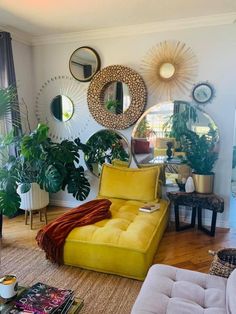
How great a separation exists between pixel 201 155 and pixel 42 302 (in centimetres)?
239

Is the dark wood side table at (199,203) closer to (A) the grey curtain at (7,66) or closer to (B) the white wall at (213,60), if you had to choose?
(B) the white wall at (213,60)

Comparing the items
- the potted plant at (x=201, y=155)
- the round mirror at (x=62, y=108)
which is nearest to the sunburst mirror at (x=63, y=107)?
the round mirror at (x=62, y=108)

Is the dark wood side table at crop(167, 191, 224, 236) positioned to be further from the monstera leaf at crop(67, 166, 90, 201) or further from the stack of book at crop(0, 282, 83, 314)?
the stack of book at crop(0, 282, 83, 314)

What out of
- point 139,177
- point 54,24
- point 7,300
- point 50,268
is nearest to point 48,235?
point 50,268

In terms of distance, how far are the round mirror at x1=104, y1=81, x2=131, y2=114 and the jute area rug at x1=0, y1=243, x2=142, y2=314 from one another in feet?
6.54

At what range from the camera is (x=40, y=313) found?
1.29 m

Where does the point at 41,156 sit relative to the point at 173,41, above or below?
below

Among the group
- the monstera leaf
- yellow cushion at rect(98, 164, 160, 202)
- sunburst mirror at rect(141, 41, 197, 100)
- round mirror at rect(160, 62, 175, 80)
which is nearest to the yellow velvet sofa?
yellow cushion at rect(98, 164, 160, 202)

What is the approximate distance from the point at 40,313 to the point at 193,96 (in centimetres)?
276

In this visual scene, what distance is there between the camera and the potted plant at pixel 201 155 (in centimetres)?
305

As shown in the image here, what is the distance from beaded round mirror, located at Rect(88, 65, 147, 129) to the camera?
335 centimetres

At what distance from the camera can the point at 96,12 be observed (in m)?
2.85

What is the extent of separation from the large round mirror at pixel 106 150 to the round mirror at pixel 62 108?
0.51 m

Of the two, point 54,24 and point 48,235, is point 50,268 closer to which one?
point 48,235
